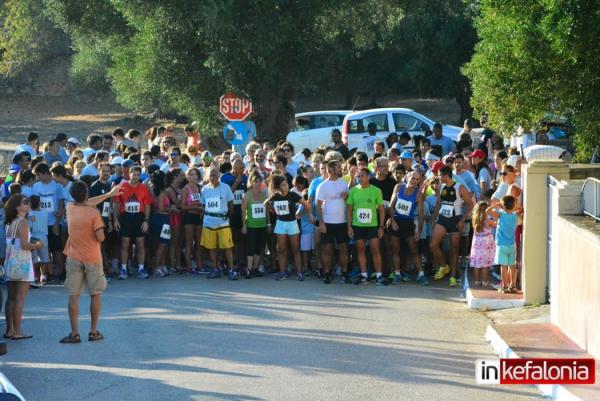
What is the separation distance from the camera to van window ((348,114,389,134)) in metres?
29.0

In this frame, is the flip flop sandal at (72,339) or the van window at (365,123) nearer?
the flip flop sandal at (72,339)

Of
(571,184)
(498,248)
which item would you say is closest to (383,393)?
(571,184)

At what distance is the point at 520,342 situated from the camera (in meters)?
12.3

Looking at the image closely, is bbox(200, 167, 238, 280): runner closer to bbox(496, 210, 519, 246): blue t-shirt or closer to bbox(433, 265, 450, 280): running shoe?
bbox(433, 265, 450, 280): running shoe

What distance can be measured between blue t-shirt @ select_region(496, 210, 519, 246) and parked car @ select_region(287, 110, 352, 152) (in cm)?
1534

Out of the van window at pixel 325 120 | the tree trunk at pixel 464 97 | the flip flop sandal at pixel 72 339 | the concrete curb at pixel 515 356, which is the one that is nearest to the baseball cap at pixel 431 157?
the concrete curb at pixel 515 356

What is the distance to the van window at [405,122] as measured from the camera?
2912 cm

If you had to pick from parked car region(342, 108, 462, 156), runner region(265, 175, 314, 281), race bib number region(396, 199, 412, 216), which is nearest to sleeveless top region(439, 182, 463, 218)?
race bib number region(396, 199, 412, 216)

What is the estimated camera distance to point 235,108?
84.5 feet

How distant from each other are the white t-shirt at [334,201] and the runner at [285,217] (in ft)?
1.02

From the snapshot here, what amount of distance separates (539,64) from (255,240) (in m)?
5.35

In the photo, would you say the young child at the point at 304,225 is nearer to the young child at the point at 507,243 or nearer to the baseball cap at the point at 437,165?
the baseball cap at the point at 437,165

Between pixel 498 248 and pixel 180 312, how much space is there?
4.52 meters

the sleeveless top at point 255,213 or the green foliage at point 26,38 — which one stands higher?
the green foliage at point 26,38
